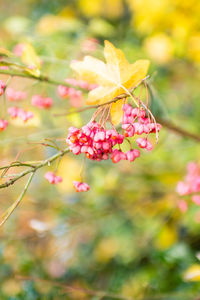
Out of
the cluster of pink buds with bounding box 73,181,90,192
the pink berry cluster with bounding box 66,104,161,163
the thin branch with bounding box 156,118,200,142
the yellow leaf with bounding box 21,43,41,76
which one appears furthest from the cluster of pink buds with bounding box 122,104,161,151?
the thin branch with bounding box 156,118,200,142

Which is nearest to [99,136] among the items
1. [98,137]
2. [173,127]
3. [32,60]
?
[98,137]

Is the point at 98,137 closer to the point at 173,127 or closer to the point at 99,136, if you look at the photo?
the point at 99,136

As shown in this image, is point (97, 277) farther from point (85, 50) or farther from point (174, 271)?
point (85, 50)

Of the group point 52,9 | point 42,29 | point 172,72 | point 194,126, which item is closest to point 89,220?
point 194,126

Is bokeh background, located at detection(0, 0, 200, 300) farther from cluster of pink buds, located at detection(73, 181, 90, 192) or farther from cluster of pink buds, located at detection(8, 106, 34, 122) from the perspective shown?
cluster of pink buds, located at detection(73, 181, 90, 192)

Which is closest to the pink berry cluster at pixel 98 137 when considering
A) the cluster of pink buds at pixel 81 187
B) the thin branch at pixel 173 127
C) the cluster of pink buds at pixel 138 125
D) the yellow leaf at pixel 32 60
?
the cluster of pink buds at pixel 138 125
